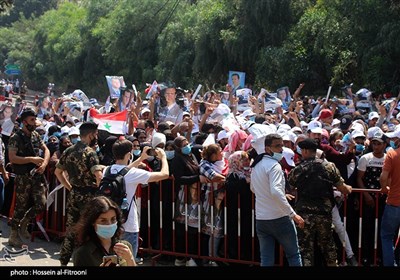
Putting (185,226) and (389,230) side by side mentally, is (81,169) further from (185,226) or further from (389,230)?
(389,230)

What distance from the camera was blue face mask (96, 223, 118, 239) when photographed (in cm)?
480

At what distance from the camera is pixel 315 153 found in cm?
741

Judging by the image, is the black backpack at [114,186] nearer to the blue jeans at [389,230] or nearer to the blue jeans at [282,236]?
the blue jeans at [282,236]

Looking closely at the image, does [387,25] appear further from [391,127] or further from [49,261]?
[49,261]

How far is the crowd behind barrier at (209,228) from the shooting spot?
27.3ft

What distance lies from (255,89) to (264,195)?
23076 mm

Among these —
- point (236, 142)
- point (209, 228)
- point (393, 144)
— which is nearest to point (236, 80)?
point (236, 142)

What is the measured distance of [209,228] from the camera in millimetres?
8727

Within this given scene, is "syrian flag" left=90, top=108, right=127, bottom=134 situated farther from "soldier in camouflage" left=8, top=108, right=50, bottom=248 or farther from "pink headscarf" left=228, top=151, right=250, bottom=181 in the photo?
"pink headscarf" left=228, top=151, right=250, bottom=181

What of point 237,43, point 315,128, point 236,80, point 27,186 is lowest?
point 27,186

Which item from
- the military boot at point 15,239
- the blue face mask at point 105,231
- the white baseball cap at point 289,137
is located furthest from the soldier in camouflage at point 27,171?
the blue face mask at point 105,231

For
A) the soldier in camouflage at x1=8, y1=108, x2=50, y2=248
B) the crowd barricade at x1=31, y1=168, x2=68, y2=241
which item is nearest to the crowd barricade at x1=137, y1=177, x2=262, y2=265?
the soldier in camouflage at x1=8, y1=108, x2=50, y2=248

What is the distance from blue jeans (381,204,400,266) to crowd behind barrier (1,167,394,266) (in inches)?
10.6

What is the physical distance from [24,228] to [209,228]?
2.82 m
